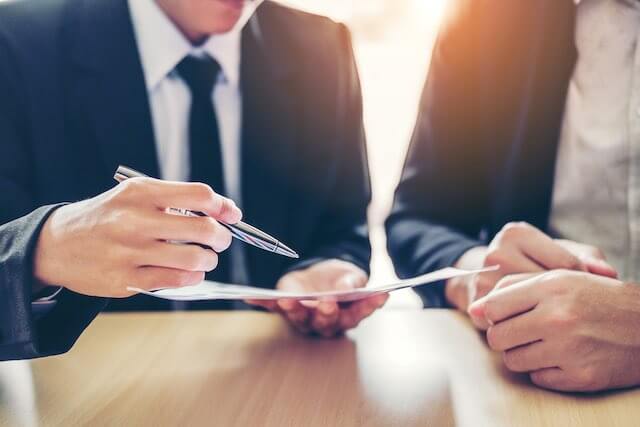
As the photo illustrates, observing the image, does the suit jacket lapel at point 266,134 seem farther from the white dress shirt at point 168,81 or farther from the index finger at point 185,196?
the index finger at point 185,196

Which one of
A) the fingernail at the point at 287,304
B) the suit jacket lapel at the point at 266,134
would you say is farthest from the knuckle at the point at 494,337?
the suit jacket lapel at the point at 266,134

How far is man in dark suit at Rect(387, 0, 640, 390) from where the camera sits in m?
0.84

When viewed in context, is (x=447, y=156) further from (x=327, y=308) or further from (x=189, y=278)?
(x=189, y=278)

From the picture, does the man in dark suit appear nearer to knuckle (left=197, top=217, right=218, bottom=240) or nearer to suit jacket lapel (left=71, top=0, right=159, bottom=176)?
knuckle (left=197, top=217, right=218, bottom=240)

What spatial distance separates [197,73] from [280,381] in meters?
0.48

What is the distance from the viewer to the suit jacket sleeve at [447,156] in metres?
1.02

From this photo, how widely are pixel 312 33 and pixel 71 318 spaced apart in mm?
658

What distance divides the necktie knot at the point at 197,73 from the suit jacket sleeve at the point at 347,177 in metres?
0.25

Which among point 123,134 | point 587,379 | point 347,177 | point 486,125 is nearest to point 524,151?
point 486,125

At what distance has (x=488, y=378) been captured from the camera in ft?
2.02

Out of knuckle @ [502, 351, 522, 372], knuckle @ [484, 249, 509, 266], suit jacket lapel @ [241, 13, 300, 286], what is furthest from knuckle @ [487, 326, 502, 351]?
suit jacket lapel @ [241, 13, 300, 286]

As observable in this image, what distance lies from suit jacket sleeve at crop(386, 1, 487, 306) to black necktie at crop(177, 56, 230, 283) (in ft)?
1.04

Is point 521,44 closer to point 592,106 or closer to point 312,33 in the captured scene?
point 592,106

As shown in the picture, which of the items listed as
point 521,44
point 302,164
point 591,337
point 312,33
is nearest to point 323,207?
point 302,164
